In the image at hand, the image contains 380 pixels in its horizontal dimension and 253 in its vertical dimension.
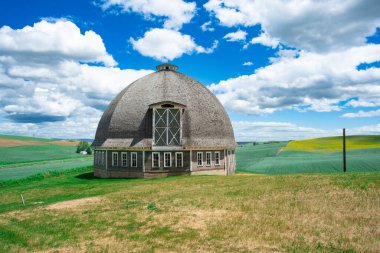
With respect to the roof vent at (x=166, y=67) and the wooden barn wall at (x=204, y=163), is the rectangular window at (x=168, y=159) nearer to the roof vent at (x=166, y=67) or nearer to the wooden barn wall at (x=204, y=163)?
the wooden barn wall at (x=204, y=163)

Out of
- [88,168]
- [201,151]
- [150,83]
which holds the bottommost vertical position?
[88,168]

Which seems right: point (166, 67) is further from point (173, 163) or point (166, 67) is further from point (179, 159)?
point (173, 163)

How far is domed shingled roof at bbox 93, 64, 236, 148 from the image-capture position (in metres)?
35.4

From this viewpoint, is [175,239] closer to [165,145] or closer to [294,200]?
[294,200]

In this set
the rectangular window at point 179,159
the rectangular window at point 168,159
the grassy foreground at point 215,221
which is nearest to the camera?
the grassy foreground at point 215,221

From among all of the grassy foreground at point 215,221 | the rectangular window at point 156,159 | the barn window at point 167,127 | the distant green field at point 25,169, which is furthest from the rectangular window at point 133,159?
the distant green field at point 25,169

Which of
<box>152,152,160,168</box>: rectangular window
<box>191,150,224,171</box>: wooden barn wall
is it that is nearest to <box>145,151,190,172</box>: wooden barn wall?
<box>152,152,160,168</box>: rectangular window

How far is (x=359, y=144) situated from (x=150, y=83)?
191 feet

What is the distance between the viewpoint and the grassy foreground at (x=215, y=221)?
11250 mm

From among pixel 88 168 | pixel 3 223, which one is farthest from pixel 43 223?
pixel 88 168

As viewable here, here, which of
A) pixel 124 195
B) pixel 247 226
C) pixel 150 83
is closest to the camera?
pixel 247 226

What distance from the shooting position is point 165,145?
3431cm

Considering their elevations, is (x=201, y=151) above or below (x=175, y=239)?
above

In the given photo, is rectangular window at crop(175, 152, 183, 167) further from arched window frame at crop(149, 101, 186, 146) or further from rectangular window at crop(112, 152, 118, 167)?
rectangular window at crop(112, 152, 118, 167)
